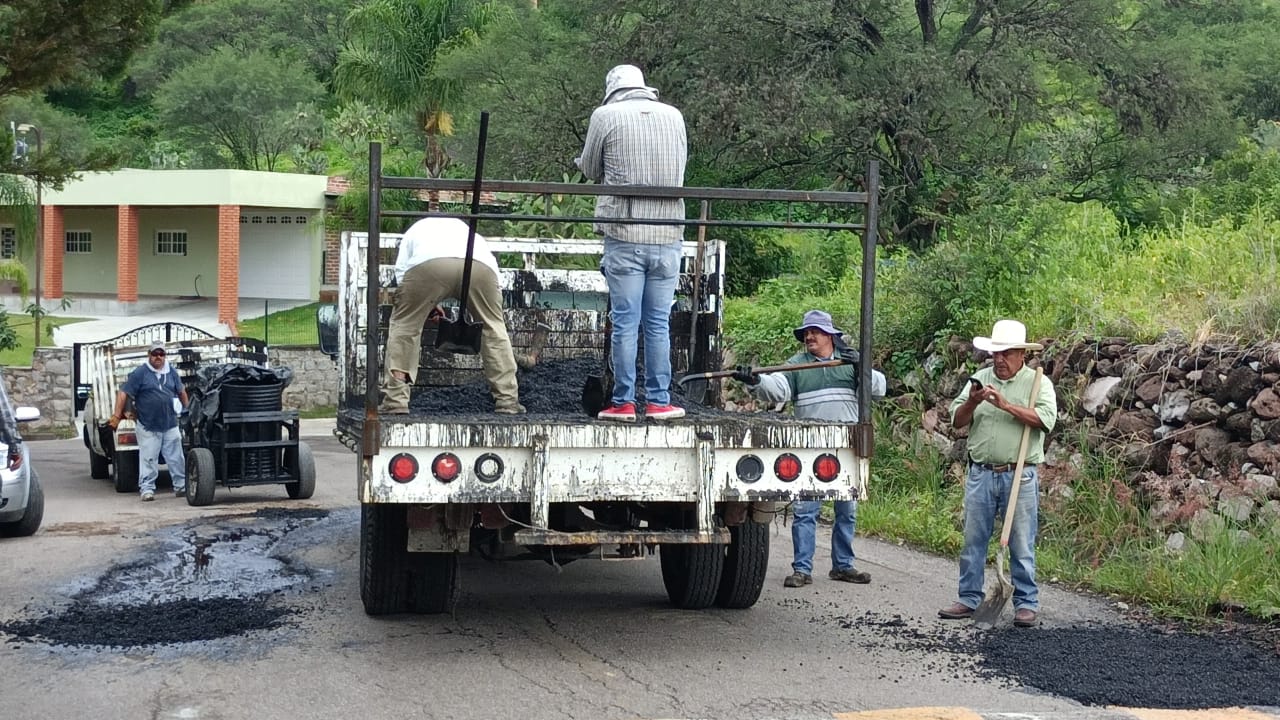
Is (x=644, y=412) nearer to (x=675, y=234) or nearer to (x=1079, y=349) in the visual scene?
(x=675, y=234)

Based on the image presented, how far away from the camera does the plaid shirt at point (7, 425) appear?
36.8ft

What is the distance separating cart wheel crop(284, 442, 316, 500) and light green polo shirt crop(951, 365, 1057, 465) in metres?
8.03

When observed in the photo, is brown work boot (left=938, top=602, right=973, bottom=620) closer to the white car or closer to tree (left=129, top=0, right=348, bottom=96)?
the white car

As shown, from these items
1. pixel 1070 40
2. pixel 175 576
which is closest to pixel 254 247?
pixel 1070 40

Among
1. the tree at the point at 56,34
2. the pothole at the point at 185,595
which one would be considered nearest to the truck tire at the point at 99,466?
the tree at the point at 56,34

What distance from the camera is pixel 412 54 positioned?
3142 centimetres

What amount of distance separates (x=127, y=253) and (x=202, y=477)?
27.7 m

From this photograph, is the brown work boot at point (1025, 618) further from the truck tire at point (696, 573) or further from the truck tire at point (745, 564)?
the truck tire at point (696, 573)

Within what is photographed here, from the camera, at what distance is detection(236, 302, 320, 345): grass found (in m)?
32.0

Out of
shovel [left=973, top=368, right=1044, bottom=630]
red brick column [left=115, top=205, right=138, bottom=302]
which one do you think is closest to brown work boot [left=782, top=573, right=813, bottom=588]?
shovel [left=973, top=368, right=1044, bottom=630]

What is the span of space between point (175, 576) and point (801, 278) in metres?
9.55

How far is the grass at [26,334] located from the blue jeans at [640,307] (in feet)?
76.4

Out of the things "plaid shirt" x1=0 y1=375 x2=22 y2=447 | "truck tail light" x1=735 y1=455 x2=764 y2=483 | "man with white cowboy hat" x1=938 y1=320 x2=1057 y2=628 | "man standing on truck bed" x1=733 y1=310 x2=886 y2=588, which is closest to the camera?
"truck tail light" x1=735 y1=455 x2=764 y2=483

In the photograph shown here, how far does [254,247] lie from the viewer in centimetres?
4209
